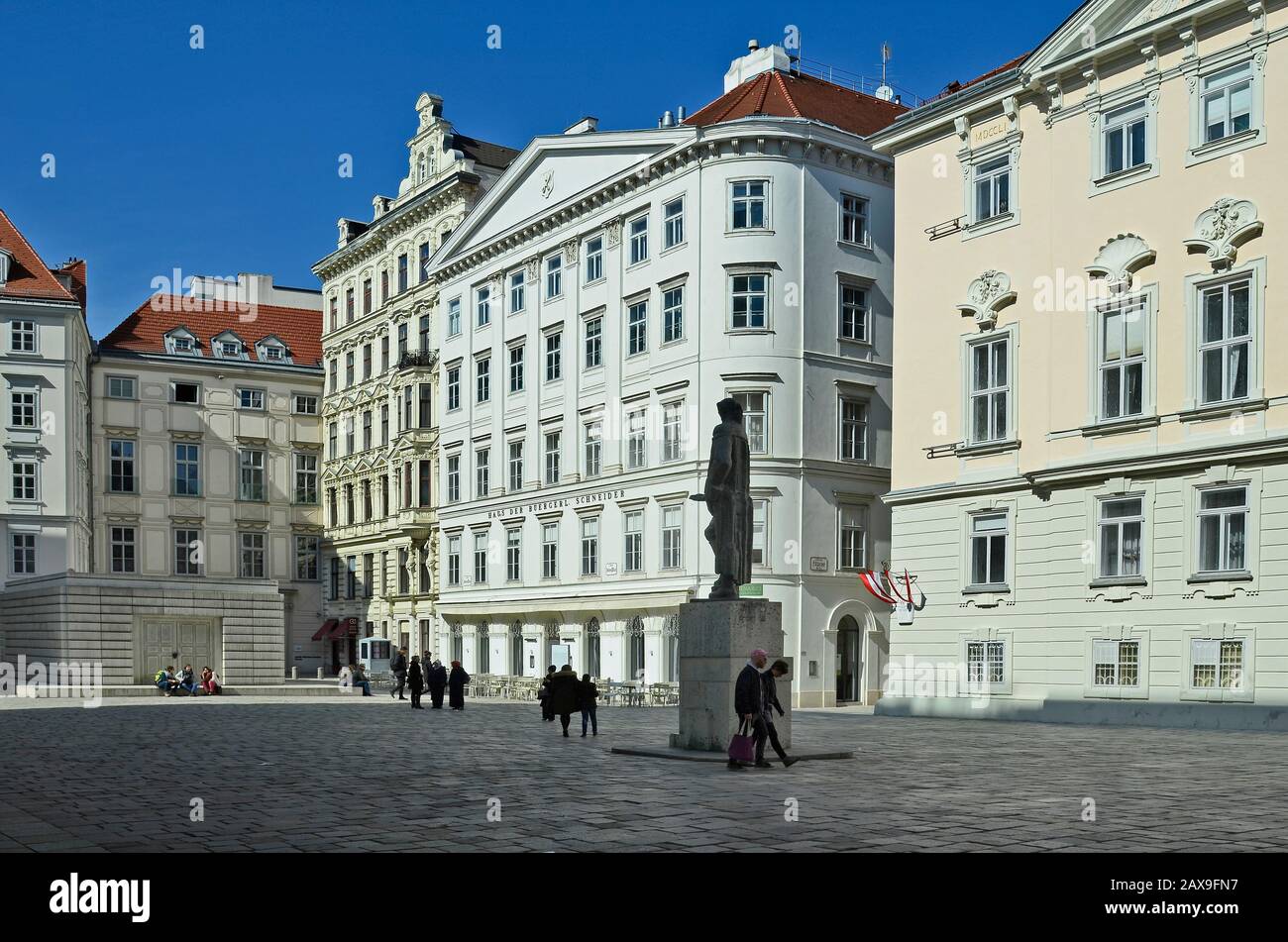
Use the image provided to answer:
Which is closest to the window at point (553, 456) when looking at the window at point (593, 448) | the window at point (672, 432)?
the window at point (593, 448)

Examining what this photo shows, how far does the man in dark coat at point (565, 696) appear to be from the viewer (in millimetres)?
27172

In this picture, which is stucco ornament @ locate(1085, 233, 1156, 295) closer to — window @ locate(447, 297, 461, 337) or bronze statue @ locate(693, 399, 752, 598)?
bronze statue @ locate(693, 399, 752, 598)

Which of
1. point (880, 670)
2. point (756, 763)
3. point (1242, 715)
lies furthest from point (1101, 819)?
point (880, 670)

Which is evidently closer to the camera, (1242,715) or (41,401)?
(1242,715)

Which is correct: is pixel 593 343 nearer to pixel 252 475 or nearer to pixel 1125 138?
pixel 1125 138

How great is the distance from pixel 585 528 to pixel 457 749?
93.5ft

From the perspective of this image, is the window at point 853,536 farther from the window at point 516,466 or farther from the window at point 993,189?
the window at point 516,466

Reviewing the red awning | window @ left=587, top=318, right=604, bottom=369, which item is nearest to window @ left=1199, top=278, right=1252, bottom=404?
window @ left=587, top=318, right=604, bottom=369

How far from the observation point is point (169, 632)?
4866 cm

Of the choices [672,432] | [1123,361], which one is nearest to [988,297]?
[1123,361]

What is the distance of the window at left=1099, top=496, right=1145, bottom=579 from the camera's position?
1206 inches

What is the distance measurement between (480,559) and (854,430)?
18.9 m

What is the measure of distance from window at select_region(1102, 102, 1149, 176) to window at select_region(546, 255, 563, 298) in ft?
83.6

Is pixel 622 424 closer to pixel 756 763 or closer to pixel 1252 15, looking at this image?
pixel 1252 15
